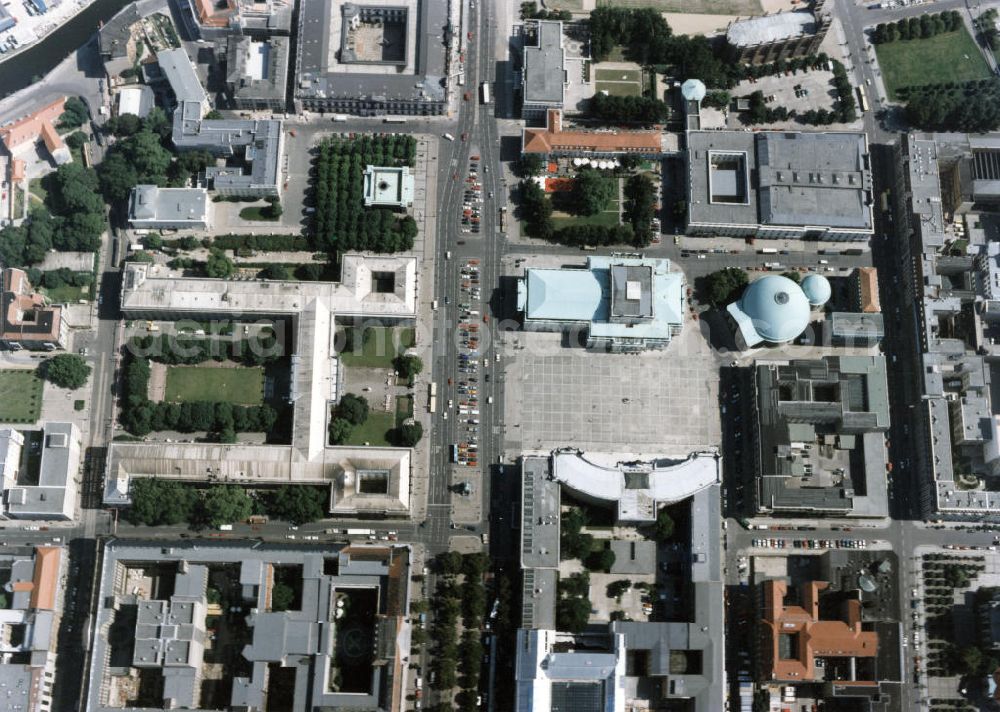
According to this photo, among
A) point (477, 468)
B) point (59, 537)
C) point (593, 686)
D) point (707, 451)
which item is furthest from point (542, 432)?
point (59, 537)

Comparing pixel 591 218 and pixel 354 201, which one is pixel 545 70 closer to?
pixel 591 218

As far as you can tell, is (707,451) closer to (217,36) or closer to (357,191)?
(357,191)

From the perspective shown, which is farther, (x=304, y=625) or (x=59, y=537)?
(x=59, y=537)

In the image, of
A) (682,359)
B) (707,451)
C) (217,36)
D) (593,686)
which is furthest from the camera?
(217,36)

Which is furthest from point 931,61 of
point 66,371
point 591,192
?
point 66,371

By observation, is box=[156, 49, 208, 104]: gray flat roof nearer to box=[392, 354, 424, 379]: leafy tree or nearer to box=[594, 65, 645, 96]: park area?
box=[392, 354, 424, 379]: leafy tree

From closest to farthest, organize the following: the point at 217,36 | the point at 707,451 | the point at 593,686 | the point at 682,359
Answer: the point at 593,686
the point at 707,451
the point at 682,359
the point at 217,36
